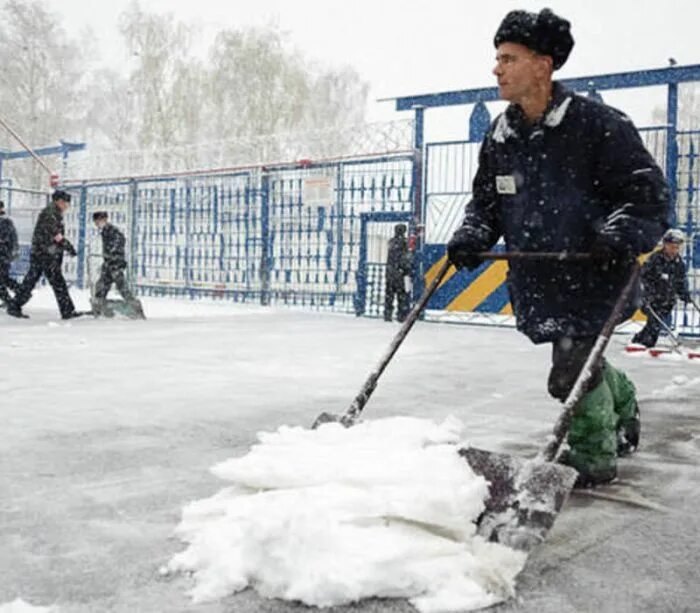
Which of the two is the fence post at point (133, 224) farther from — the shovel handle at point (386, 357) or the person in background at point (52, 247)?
the shovel handle at point (386, 357)

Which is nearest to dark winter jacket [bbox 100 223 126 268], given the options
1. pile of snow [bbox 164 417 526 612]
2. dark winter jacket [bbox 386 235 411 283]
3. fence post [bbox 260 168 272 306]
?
dark winter jacket [bbox 386 235 411 283]

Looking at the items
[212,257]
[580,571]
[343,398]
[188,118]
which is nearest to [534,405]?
[343,398]

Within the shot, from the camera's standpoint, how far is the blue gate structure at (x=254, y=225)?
46.8 feet

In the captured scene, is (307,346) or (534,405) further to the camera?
(307,346)

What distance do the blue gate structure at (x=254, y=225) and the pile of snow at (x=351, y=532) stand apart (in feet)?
35.9

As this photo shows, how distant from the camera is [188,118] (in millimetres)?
36281

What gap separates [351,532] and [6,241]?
11.1m

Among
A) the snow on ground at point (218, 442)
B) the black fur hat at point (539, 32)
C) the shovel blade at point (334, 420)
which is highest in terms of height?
the black fur hat at point (539, 32)

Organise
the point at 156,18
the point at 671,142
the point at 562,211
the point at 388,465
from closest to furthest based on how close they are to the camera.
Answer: the point at 388,465 < the point at 562,211 < the point at 671,142 < the point at 156,18

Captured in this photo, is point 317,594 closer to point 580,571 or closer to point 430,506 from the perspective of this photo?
point 430,506

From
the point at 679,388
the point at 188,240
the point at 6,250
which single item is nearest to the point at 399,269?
the point at 6,250

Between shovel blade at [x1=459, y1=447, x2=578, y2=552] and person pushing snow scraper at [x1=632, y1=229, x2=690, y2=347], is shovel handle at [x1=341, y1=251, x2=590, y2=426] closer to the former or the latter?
shovel blade at [x1=459, y1=447, x2=578, y2=552]

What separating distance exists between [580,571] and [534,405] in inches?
119

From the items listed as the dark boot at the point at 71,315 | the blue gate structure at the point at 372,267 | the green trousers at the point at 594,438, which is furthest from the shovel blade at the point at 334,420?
the blue gate structure at the point at 372,267
